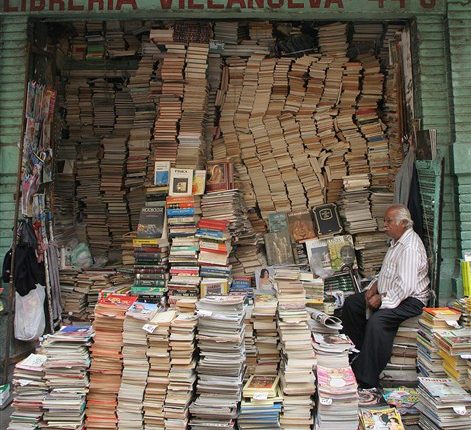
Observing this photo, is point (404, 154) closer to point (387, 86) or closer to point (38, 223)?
point (387, 86)

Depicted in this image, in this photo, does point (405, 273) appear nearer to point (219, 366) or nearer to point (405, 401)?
point (405, 401)

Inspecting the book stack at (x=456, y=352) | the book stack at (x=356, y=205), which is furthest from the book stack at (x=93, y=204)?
the book stack at (x=456, y=352)

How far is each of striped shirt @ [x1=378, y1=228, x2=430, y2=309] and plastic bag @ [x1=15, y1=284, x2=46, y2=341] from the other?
3475 millimetres

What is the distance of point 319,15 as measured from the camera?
5348mm

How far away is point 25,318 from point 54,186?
7.87 ft

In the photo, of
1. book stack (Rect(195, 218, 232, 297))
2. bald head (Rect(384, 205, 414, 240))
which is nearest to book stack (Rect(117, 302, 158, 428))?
book stack (Rect(195, 218, 232, 297))

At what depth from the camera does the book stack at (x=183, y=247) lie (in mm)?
5387

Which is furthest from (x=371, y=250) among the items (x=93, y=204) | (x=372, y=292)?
(x=93, y=204)

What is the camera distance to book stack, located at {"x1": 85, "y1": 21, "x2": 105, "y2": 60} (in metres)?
7.04

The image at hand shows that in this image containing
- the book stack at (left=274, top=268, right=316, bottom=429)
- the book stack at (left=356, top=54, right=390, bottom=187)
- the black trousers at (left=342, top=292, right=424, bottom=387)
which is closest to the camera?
the book stack at (left=274, top=268, right=316, bottom=429)

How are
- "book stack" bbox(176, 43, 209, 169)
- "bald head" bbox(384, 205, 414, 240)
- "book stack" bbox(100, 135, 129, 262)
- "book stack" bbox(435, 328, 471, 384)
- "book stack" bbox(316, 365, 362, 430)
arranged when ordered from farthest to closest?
"book stack" bbox(100, 135, 129, 262), "book stack" bbox(176, 43, 209, 169), "bald head" bbox(384, 205, 414, 240), "book stack" bbox(435, 328, 471, 384), "book stack" bbox(316, 365, 362, 430)

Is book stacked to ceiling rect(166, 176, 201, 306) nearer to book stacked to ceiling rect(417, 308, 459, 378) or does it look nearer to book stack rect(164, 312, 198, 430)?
book stack rect(164, 312, 198, 430)

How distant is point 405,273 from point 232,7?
3.29 m

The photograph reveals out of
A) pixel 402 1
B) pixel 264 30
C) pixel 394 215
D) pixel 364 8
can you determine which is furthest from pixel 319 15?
pixel 394 215
